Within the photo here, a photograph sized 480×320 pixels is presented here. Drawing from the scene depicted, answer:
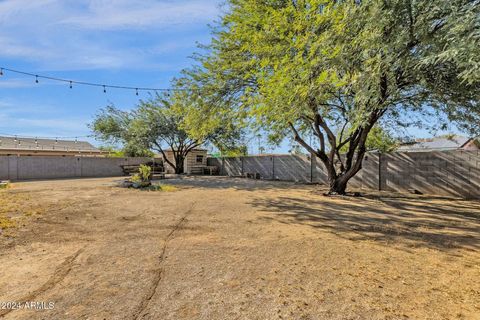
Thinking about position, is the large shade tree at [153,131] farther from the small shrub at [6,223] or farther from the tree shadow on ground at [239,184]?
the small shrub at [6,223]

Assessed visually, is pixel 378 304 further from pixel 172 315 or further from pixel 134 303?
pixel 134 303

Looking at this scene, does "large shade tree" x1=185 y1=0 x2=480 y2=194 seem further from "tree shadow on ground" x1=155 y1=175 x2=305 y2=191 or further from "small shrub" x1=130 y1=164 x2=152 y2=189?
"small shrub" x1=130 y1=164 x2=152 y2=189

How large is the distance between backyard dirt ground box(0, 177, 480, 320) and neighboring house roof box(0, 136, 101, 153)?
24.8m

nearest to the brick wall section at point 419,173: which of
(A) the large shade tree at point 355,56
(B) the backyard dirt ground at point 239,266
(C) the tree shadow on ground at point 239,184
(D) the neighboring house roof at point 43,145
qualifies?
(A) the large shade tree at point 355,56

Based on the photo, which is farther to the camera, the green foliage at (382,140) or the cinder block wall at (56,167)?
the cinder block wall at (56,167)

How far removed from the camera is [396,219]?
19.9 feet

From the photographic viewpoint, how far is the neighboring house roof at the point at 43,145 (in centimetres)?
2542

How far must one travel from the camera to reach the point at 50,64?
12.0m

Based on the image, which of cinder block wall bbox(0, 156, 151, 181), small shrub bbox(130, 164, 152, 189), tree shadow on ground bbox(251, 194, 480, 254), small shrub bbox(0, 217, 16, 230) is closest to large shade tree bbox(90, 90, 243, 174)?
cinder block wall bbox(0, 156, 151, 181)

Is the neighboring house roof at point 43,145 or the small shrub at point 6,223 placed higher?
the neighboring house roof at point 43,145

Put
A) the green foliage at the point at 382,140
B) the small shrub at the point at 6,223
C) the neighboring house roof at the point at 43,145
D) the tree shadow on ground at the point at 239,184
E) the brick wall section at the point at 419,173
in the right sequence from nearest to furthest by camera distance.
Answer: the small shrub at the point at 6,223 < the brick wall section at the point at 419,173 < the green foliage at the point at 382,140 < the tree shadow on ground at the point at 239,184 < the neighboring house roof at the point at 43,145

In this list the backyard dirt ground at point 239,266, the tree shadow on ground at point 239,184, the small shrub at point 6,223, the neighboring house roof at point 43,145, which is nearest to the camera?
the backyard dirt ground at point 239,266

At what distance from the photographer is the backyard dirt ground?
228 cm

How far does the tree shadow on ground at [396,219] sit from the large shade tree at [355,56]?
83.0 inches
